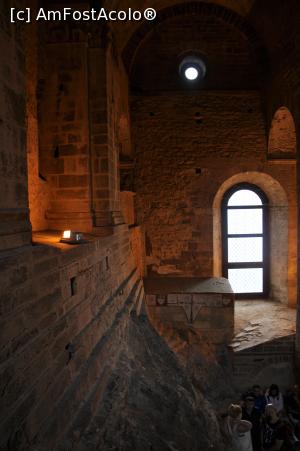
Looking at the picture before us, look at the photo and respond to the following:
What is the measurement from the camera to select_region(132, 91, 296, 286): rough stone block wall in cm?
834

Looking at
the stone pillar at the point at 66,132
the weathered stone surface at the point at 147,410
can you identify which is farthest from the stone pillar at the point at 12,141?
the stone pillar at the point at 66,132

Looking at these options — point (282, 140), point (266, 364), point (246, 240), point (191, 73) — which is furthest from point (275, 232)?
point (191, 73)

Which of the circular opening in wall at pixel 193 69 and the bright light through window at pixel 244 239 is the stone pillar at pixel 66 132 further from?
the bright light through window at pixel 244 239

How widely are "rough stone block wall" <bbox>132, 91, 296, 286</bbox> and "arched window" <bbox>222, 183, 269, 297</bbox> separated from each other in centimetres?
99

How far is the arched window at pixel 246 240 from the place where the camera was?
9.29 meters

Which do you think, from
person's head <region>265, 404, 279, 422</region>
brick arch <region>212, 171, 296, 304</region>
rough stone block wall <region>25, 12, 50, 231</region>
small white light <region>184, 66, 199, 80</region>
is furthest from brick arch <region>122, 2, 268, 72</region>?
person's head <region>265, 404, 279, 422</region>

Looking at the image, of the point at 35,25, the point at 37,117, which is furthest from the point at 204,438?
the point at 35,25

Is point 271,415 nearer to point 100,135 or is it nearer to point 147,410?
point 147,410

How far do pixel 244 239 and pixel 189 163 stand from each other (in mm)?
2701

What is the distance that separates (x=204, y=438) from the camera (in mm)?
3637

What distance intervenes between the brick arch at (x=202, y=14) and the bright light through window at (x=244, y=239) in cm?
328

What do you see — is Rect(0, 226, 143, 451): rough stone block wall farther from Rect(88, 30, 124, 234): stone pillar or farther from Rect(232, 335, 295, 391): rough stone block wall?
Rect(232, 335, 295, 391): rough stone block wall

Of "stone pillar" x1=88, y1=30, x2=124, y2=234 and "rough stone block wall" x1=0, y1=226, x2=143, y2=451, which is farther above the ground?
"stone pillar" x1=88, y1=30, x2=124, y2=234

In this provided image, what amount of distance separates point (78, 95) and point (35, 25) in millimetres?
1105
